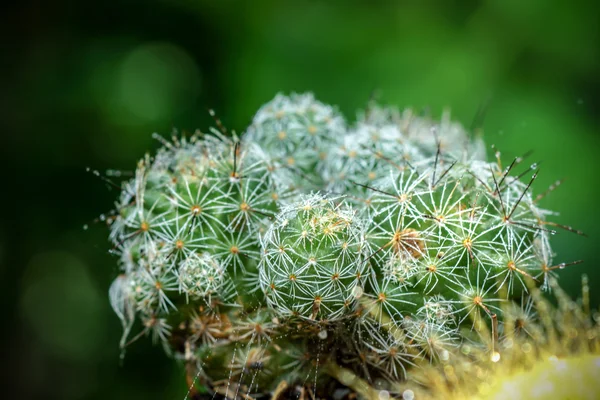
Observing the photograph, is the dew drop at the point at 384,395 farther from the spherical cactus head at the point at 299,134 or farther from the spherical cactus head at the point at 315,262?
the spherical cactus head at the point at 299,134

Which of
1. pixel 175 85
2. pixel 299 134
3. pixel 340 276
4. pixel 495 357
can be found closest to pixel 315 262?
pixel 340 276

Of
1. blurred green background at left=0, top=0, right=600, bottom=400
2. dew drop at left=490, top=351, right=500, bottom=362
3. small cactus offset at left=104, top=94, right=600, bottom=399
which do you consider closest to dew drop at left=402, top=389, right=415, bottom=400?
small cactus offset at left=104, top=94, right=600, bottom=399

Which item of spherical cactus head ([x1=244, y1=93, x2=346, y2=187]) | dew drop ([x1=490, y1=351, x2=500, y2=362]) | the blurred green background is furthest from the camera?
the blurred green background

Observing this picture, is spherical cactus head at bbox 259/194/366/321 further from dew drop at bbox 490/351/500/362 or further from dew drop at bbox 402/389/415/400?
dew drop at bbox 490/351/500/362

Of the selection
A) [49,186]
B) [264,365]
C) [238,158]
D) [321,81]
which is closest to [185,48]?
[321,81]

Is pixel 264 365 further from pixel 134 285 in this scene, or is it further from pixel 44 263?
pixel 44 263

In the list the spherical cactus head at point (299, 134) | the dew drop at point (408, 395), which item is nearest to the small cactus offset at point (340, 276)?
the dew drop at point (408, 395)

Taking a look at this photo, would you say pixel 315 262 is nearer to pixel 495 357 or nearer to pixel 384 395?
pixel 384 395
